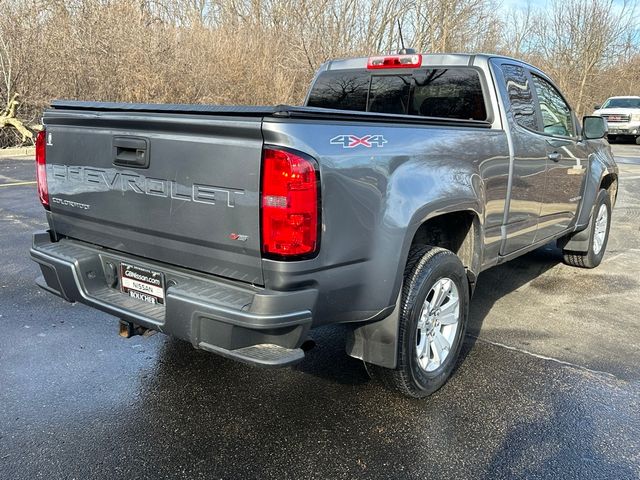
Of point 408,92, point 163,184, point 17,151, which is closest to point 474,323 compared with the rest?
point 408,92

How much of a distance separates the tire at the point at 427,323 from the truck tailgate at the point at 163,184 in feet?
3.15

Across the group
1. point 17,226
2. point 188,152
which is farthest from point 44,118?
point 17,226

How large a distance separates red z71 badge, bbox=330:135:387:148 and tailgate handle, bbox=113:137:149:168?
953mm

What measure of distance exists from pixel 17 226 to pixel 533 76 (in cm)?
633

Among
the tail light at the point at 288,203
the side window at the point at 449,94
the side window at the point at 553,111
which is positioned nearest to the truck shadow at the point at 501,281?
the side window at the point at 553,111

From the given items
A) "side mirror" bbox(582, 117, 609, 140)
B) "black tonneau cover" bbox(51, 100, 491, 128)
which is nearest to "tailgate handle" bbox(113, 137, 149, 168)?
"black tonneau cover" bbox(51, 100, 491, 128)

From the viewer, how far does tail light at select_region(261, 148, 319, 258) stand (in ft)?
7.61

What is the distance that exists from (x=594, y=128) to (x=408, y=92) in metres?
1.95

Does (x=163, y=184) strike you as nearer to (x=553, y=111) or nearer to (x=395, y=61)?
(x=395, y=61)

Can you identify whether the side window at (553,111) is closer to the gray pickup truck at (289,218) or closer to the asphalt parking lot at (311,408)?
the gray pickup truck at (289,218)

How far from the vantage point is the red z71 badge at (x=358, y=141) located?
2.51m

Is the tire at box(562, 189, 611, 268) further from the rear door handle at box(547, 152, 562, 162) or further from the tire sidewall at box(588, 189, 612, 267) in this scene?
the rear door handle at box(547, 152, 562, 162)

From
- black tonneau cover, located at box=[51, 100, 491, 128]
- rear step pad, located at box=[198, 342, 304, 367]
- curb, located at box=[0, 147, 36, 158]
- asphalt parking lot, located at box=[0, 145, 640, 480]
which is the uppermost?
black tonneau cover, located at box=[51, 100, 491, 128]

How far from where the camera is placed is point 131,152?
111 inches
